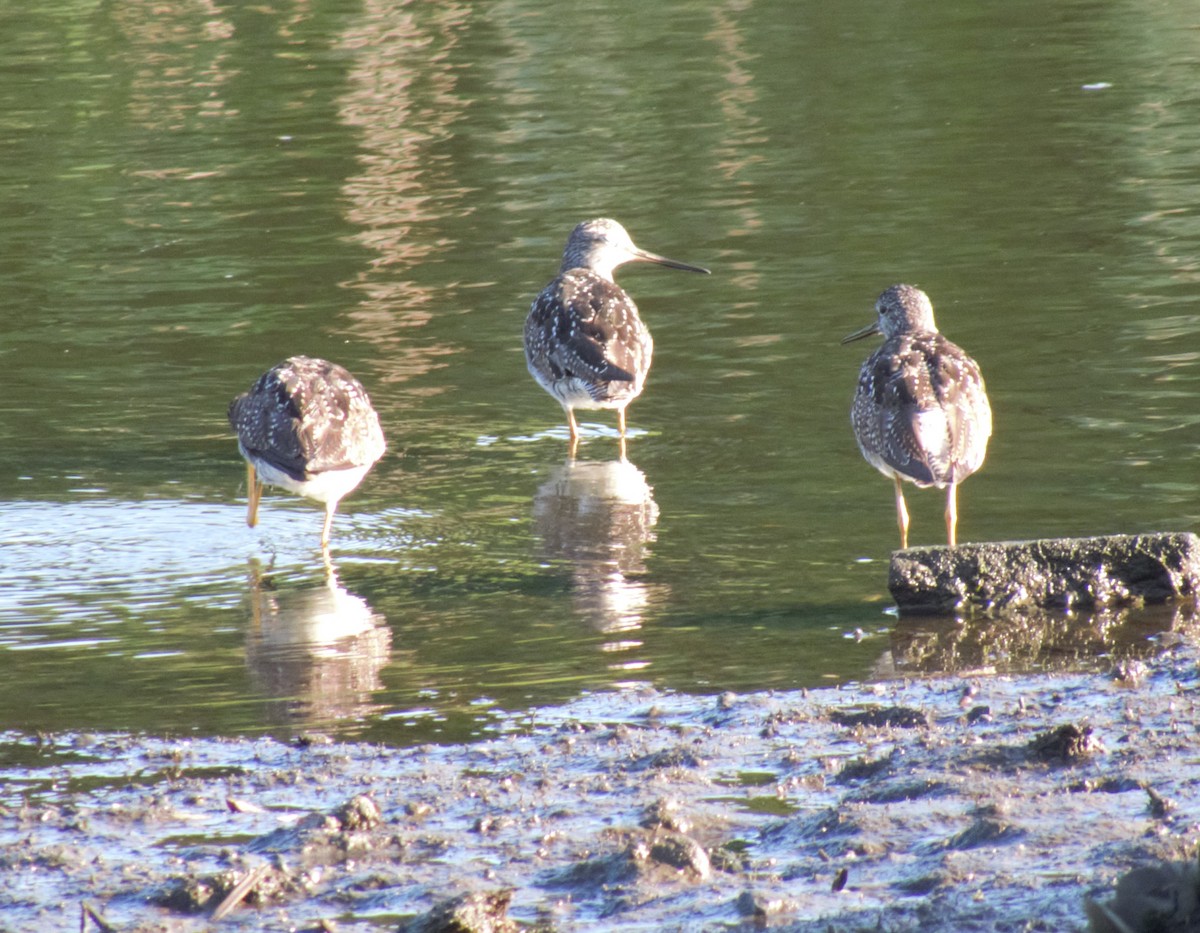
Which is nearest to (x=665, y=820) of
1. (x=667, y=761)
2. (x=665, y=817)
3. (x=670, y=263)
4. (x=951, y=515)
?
(x=665, y=817)

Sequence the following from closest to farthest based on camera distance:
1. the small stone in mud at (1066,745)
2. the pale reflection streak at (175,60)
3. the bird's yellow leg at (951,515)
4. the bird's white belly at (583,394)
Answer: the small stone in mud at (1066,745) < the bird's yellow leg at (951,515) < the bird's white belly at (583,394) < the pale reflection streak at (175,60)

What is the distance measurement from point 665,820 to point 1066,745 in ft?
4.03

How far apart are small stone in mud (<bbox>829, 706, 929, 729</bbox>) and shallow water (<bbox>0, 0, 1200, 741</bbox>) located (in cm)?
81

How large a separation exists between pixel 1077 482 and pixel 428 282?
6.97 m

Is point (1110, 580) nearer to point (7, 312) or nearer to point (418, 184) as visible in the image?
point (7, 312)

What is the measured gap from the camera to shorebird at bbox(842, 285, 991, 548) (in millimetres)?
8312

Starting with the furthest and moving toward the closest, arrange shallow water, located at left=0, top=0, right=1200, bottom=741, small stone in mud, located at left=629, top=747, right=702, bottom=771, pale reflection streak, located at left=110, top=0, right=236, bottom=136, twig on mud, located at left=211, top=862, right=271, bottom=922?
pale reflection streak, located at left=110, top=0, right=236, bottom=136, shallow water, located at left=0, top=0, right=1200, bottom=741, small stone in mud, located at left=629, top=747, right=702, bottom=771, twig on mud, located at left=211, top=862, right=271, bottom=922

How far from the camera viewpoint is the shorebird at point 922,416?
27.3 feet

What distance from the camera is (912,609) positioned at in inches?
309

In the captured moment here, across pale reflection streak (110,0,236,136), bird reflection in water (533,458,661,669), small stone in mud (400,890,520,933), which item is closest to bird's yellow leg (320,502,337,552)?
bird reflection in water (533,458,661,669)

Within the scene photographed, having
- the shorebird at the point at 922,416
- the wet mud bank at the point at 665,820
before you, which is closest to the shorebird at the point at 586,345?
the shorebird at the point at 922,416

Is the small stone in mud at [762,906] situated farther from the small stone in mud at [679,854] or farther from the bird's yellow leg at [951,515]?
the bird's yellow leg at [951,515]

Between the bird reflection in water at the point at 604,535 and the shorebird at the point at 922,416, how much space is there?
117 cm

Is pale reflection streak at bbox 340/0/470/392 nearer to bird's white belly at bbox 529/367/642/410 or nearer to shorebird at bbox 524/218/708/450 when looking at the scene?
shorebird at bbox 524/218/708/450
